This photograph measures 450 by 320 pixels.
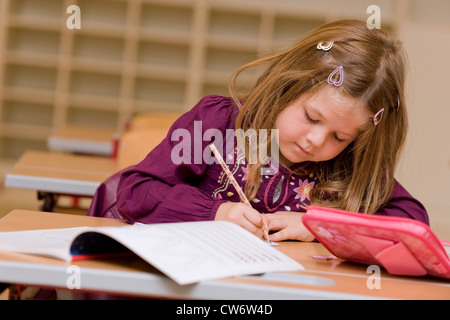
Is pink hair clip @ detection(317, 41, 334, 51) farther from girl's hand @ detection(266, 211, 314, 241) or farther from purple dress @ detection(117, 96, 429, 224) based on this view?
girl's hand @ detection(266, 211, 314, 241)

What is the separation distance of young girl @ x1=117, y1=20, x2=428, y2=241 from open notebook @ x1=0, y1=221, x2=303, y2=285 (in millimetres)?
248

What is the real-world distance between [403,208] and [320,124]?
0.85 feet

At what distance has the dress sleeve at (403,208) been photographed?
134 centimetres

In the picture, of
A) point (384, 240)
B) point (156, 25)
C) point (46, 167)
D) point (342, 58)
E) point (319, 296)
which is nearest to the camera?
point (319, 296)

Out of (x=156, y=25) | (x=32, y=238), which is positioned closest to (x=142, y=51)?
(x=156, y=25)

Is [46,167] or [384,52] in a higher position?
[384,52]

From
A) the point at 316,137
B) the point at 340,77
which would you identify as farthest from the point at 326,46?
the point at 316,137

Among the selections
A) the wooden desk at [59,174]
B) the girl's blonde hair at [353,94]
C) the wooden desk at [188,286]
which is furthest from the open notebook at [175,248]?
the wooden desk at [59,174]

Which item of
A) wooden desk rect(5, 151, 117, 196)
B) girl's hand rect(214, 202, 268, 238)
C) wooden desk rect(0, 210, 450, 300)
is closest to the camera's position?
wooden desk rect(0, 210, 450, 300)

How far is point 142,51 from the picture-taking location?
591 centimetres

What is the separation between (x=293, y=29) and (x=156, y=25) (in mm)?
1227

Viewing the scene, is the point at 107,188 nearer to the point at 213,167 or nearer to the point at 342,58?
the point at 213,167

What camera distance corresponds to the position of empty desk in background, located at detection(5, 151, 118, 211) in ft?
6.21

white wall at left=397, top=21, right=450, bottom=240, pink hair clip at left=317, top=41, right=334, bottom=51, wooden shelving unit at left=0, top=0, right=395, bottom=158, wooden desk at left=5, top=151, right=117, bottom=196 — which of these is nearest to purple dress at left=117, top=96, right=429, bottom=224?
pink hair clip at left=317, top=41, right=334, bottom=51
